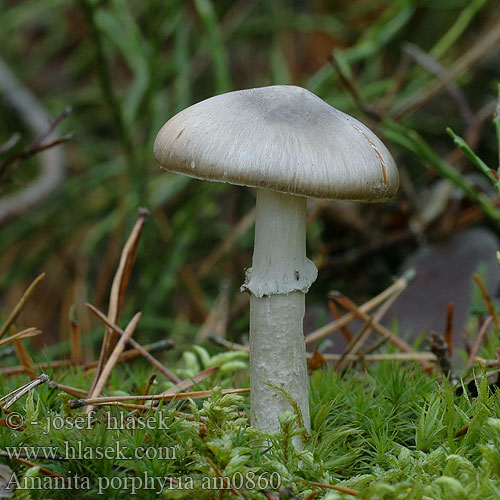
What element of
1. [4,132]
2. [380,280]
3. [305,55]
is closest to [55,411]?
[380,280]

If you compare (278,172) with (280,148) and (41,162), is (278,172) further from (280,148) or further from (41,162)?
(41,162)

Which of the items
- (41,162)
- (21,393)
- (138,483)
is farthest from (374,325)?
(41,162)

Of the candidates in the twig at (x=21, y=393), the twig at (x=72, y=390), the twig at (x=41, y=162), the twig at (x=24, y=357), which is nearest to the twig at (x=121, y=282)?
Result: the twig at (x=72, y=390)

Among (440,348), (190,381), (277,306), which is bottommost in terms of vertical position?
(190,381)

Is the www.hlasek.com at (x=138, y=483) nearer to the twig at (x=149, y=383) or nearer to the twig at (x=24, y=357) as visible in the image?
the twig at (x=149, y=383)

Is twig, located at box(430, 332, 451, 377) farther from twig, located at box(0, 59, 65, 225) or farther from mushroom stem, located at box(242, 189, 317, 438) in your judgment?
twig, located at box(0, 59, 65, 225)

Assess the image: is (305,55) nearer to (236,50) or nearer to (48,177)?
(236,50)

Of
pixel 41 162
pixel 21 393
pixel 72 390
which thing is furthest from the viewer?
pixel 41 162

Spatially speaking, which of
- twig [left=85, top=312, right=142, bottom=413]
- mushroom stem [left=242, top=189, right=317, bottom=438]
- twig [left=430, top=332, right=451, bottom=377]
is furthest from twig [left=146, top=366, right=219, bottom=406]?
twig [left=430, top=332, right=451, bottom=377]
